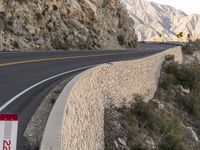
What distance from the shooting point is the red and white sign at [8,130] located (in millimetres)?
5773

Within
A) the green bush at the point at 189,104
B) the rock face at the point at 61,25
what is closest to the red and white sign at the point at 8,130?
the green bush at the point at 189,104

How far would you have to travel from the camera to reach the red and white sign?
18.9 feet

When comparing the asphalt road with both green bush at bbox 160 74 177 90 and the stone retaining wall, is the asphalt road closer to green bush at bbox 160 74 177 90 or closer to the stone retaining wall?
the stone retaining wall

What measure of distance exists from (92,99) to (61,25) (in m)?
25.5

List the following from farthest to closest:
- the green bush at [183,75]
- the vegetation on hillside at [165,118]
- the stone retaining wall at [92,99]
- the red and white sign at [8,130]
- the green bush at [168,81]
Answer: the green bush at [183,75]
the green bush at [168,81]
the vegetation on hillside at [165,118]
the stone retaining wall at [92,99]
the red and white sign at [8,130]

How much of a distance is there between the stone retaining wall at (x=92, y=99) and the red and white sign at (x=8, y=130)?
2.09 metres

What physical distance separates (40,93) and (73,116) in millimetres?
3841

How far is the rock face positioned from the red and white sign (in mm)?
28231

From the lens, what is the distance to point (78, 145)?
1211cm

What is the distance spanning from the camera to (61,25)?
4178 cm

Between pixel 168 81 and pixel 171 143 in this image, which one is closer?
pixel 171 143

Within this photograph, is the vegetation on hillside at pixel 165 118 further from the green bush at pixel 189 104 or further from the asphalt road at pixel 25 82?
the asphalt road at pixel 25 82

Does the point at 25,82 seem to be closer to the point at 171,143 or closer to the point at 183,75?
the point at 171,143

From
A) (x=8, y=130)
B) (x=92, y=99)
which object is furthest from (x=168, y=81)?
(x=8, y=130)
